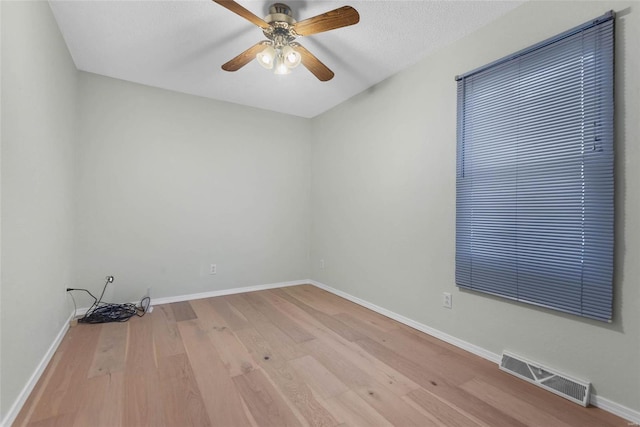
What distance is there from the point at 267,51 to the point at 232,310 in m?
2.46

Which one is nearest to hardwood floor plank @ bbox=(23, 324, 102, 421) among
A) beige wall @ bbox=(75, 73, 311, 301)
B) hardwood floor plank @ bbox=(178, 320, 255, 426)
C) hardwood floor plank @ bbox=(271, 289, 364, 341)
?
hardwood floor plank @ bbox=(178, 320, 255, 426)

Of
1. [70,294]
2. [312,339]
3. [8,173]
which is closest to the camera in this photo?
[8,173]

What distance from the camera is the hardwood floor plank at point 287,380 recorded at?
4.82ft

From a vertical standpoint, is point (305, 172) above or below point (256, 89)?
below

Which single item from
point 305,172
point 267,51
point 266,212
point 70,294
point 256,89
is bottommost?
point 70,294

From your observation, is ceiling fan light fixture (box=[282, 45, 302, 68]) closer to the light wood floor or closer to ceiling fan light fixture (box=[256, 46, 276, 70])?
ceiling fan light fixture (box=[256, 46, 276, 70])

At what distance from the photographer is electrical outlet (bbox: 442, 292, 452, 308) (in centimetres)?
233

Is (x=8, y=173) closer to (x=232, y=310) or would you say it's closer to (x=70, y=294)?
(x=70, y=294)

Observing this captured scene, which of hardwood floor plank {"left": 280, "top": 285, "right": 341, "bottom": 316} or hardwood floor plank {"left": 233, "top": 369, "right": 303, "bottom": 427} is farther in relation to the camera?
hardwood floor plank {"left": 280, "top": 285, "right": 341, "bottom": 316}

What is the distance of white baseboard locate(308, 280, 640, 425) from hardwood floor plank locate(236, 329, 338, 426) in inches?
49.9

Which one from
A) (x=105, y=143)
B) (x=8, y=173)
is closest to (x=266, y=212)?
(x=105, y=143)

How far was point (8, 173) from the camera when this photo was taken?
1.36m

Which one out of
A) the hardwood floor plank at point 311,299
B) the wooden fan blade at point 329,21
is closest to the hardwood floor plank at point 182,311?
the hardwood floor plank at point 311,299

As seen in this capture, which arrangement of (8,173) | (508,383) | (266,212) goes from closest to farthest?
(8,173), (508,383), (266,212)
